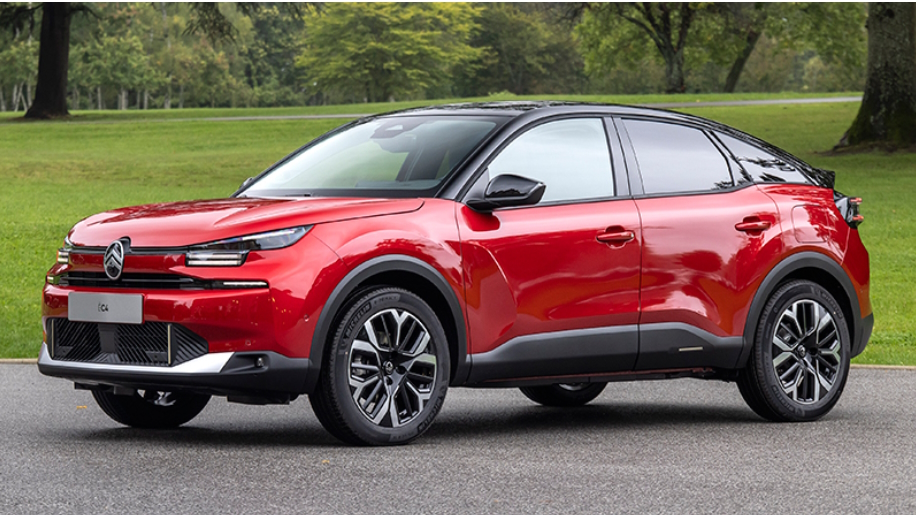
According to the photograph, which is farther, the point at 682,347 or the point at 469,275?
the point at 682,347

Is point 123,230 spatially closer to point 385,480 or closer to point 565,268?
point 385,480

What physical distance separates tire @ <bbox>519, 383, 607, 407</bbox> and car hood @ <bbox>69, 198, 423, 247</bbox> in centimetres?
243

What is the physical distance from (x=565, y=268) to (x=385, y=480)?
1.79 meters

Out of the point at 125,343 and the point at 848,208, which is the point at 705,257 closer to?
the point at 848,208

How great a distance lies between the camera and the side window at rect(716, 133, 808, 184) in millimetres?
8352

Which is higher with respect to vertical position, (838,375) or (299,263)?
(299,263)

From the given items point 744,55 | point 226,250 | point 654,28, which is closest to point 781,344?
point 226,250

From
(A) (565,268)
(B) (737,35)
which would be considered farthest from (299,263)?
(B) (737,35)

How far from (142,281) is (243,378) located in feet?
2.24

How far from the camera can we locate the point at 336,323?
6.57m

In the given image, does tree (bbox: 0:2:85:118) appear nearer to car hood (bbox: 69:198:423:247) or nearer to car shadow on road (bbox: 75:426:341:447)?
car shadow on road (bbox: 75:426:341:447)

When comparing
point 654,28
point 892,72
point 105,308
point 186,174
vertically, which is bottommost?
point 186,174

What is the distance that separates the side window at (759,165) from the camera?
27.4 ft

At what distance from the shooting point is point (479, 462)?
21.4 ft
